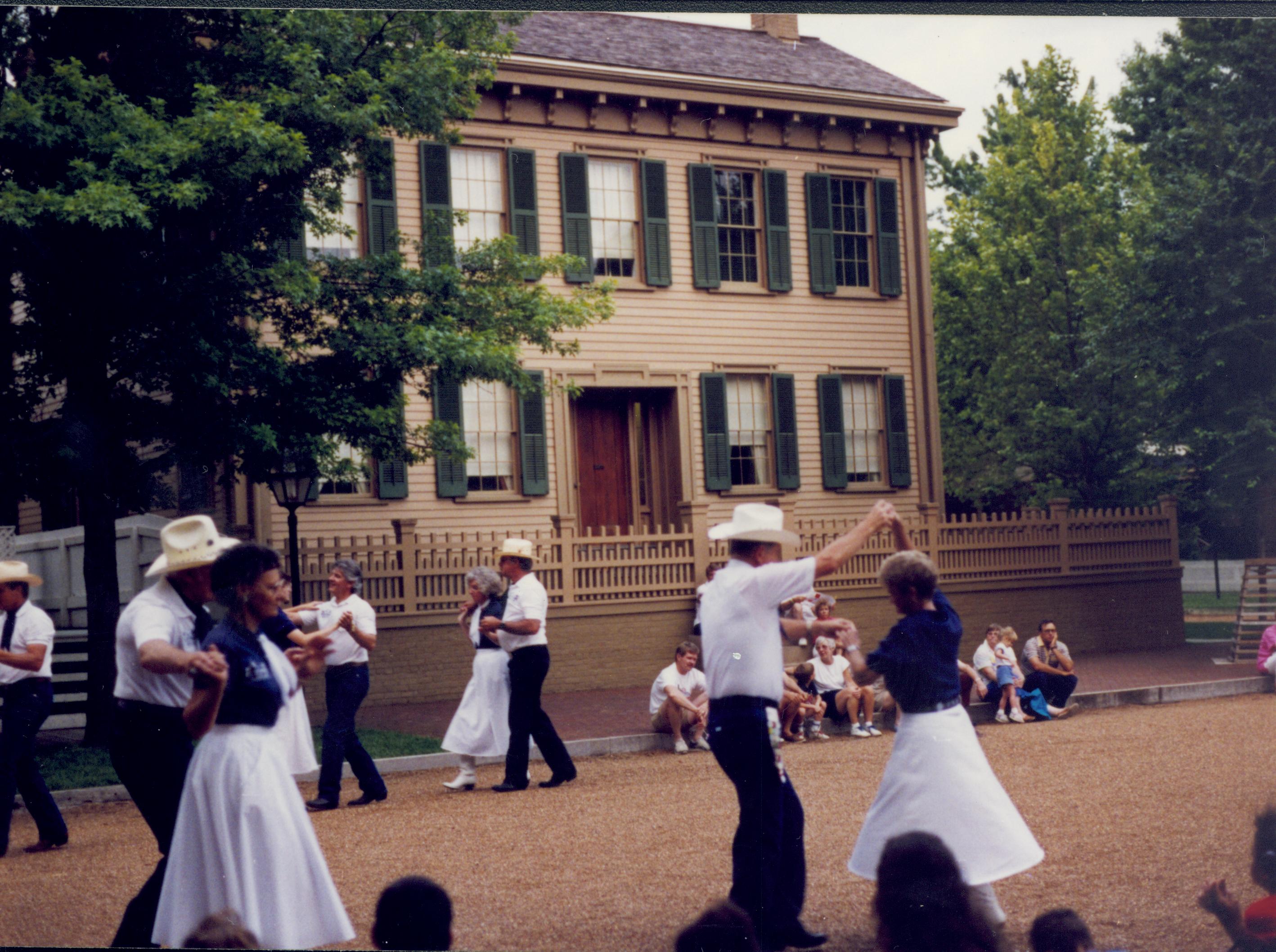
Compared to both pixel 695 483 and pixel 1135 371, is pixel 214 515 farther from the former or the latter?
pixel 1135 371

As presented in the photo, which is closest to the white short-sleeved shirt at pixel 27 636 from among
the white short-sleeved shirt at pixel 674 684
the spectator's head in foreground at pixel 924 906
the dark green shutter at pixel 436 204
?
the white short-sleeved shirt at pixel 674 684

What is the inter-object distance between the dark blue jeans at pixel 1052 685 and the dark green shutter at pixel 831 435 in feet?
8.60

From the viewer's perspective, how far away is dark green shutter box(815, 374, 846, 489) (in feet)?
44.3

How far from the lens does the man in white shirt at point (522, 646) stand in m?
10.1

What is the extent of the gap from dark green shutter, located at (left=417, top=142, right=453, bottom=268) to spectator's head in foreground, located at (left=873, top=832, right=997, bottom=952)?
948 cm

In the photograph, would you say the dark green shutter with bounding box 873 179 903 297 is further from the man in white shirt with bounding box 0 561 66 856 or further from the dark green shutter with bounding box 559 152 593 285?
the man in white shirt with bounding box 0 561 66 856

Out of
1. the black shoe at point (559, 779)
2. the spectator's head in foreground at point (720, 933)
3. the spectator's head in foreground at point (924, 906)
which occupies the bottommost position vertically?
the black shoe at point (559, 779)

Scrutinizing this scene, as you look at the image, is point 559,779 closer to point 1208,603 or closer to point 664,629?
point 1208,603

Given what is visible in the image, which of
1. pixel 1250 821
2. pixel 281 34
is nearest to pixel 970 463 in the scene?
pixel 1250 821

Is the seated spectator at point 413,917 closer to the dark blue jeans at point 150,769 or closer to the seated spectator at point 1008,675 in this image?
the dark blue jeans at point 150,769

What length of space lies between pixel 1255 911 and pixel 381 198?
10.6m

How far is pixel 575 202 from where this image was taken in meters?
17.4

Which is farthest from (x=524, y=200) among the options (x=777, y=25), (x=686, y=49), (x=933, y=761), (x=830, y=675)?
(x=933, y=761)

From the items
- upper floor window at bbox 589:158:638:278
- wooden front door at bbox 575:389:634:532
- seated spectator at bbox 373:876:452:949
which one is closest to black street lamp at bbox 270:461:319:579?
wooden front door at bbox 575:389:634:532
